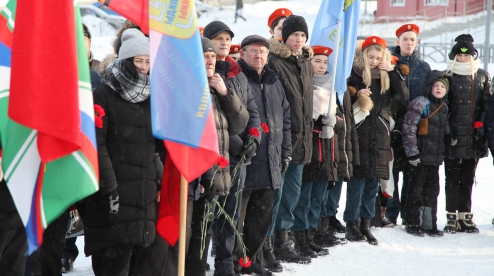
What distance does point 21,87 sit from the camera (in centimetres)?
421

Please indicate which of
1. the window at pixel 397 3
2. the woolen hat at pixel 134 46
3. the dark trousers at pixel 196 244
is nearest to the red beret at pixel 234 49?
the dark trousers at pixel 196 244

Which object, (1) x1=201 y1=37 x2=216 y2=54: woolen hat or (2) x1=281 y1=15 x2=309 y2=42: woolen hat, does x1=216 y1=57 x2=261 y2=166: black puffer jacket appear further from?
(2) x1=281 y1=15 x2=309 y2=42: woolen hat

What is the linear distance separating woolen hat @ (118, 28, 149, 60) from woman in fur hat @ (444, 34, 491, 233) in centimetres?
557

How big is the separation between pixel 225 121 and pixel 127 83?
118 centimetres

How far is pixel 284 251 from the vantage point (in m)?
8.06

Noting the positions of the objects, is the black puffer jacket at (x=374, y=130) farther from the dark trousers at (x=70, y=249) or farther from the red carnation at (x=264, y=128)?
the dark trousers at (x=70, y=249)

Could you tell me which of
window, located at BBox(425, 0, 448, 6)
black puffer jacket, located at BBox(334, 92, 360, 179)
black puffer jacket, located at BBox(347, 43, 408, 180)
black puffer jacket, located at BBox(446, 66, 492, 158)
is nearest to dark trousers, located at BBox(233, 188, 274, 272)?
black puffer jacket, located at BBox(334, 92, 360, 179)

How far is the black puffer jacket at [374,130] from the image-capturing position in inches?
364

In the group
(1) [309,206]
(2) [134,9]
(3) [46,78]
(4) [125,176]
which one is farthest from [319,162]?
(3) [46,78]

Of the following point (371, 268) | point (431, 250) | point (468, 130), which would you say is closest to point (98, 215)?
point (371, 268)

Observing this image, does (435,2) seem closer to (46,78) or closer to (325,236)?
(325,236)

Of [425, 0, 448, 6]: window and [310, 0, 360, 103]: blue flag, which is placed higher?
[425, 0, 448, 6]: window

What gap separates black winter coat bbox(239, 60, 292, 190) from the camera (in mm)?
7242

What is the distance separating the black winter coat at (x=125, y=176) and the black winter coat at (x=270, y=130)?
1974 millimetres
